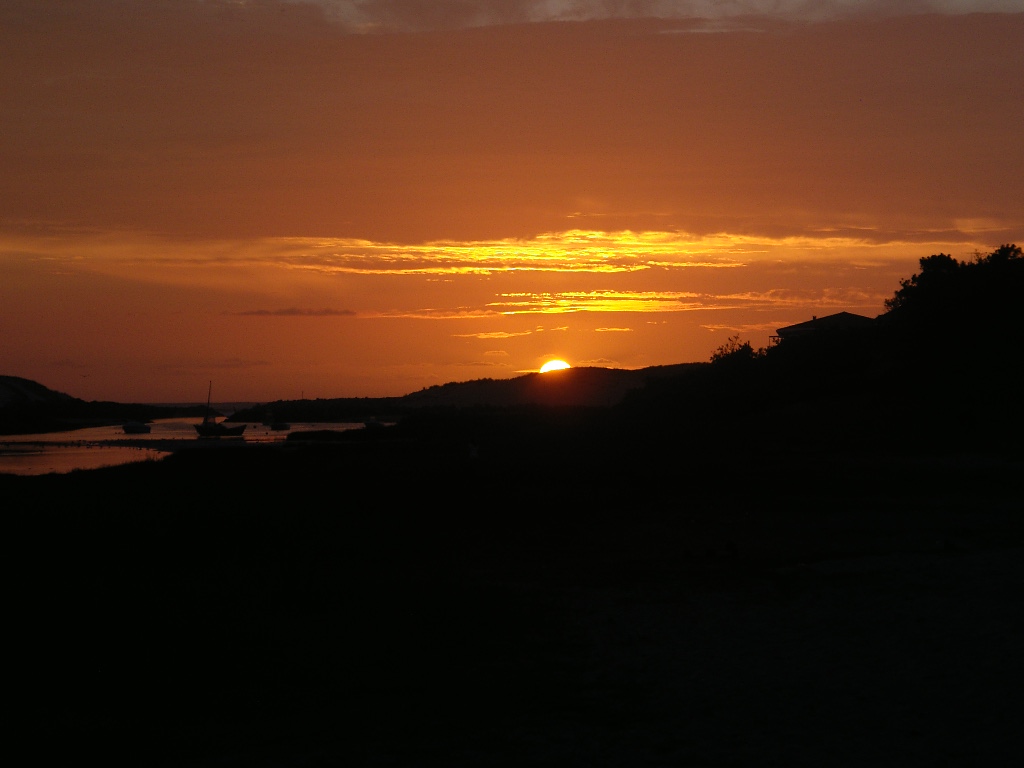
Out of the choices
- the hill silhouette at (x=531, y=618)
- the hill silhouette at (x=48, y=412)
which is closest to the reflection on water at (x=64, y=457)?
the hill silhouette at (x=531, y=618)

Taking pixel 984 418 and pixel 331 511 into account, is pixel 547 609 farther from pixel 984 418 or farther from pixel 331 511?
pixel 984 418

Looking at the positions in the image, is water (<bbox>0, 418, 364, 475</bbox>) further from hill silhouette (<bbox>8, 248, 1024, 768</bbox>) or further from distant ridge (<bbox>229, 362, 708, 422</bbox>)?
distant ridge (<bbox>229, 362, 708, 422</bbox>)

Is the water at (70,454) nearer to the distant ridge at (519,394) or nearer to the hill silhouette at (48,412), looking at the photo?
the hill silhouette at (48,412)

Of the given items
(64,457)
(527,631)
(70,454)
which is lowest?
(527,631)

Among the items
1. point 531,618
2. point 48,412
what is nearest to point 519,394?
point 48,412

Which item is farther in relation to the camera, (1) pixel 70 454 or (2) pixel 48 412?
(2) pixel 48 412

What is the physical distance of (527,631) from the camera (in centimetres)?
1208

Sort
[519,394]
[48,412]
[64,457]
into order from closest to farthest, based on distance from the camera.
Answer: [64,457]
[48,412]
[519,394]

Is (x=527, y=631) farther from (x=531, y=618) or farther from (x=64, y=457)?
(x=64, y=457)

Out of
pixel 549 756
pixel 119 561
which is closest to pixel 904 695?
pixel 549 756

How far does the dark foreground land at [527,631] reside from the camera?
8.18 meters

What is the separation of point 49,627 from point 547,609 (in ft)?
20.8

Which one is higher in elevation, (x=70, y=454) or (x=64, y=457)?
(x=70, y=454)

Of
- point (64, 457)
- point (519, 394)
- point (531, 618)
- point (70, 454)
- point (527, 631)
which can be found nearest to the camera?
point (527, 631)
